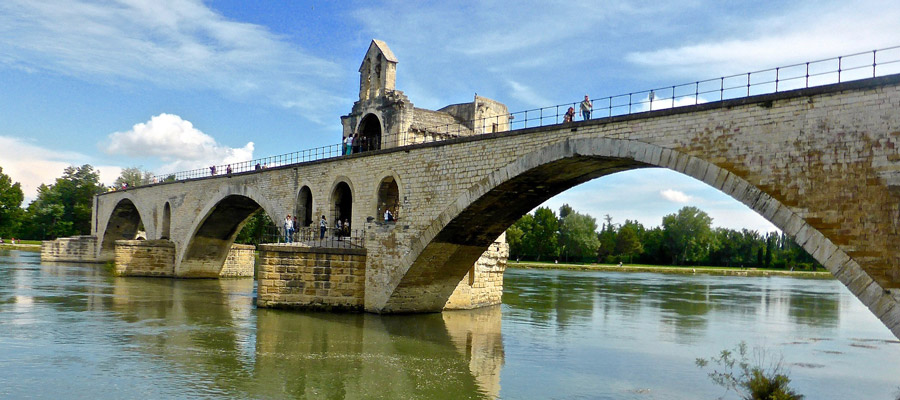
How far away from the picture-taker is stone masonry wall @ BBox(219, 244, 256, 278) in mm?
37781

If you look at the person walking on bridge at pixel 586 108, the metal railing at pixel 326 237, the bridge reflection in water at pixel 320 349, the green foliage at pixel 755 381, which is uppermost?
the person walking on bridge at pixel 586 108

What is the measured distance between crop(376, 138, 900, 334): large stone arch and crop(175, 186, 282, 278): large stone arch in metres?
14.1

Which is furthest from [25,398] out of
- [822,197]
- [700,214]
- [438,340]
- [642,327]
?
[700,214]

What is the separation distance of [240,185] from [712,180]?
76.3 feet

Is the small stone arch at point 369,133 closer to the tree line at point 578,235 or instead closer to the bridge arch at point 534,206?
the bridge arch at point 534,206

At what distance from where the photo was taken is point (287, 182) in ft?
91.5

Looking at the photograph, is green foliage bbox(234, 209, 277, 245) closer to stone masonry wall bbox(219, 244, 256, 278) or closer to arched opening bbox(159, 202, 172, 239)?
arched opening bbox(159, 202, 172, 239)

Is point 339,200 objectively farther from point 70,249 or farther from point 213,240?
point 70,249

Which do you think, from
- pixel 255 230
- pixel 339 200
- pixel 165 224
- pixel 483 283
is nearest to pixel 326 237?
pixel 339 200

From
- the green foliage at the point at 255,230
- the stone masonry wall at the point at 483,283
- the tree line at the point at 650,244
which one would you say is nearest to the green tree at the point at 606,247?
the tree line at the point at 650,244

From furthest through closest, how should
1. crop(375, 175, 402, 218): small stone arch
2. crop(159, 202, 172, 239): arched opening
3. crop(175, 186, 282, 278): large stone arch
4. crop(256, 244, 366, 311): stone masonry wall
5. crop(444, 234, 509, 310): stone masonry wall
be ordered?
crop(159, 202, 172, 239): arched opening < crop(175, 186, 282, 278): large stone arch < crop(444, 234, 509, 310): stone masonry wall < crop(375, 175, 402, 218): small stone arch < crop(256, 244, 366, 311): stone masonry wall

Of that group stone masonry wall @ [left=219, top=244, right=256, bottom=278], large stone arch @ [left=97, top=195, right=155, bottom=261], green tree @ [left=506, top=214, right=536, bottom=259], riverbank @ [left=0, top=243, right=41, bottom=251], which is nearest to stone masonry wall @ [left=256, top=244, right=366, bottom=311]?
stone masonry wall @ [left=219, top=244, right=256, bottom=278]

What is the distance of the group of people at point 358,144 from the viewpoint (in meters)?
26.4

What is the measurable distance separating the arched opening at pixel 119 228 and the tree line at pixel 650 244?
→ 3526 cm
